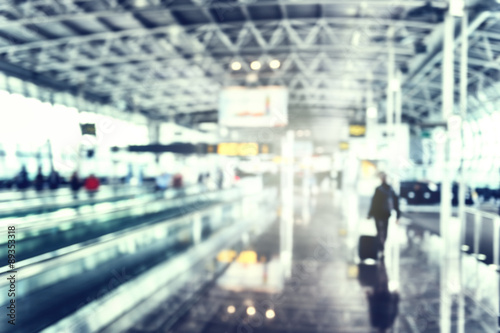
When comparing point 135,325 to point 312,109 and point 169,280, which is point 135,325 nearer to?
point 169,280

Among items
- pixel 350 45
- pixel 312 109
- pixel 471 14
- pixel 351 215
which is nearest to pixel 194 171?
pixel 312 109

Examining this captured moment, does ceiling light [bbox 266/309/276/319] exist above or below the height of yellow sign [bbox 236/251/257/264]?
above

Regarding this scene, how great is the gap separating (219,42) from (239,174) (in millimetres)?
17996

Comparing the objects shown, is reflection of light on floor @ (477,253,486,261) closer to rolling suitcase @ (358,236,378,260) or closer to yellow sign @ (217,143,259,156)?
rolling suitcase @ (358,236,378,260)

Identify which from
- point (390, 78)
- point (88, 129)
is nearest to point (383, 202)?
point (88, 129)

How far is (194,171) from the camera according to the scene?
45.5m

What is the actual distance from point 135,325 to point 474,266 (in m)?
6.94

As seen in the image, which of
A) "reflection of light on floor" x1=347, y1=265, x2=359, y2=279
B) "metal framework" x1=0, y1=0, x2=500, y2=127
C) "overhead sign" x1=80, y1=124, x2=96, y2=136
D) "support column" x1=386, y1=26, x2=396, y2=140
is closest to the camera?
"overhead sign" x1=80, y1=124, x2=96, y2=136

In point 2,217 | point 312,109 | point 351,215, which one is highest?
point 312,109

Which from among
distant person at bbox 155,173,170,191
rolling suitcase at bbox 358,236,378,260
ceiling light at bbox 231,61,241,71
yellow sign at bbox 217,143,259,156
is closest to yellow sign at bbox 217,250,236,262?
rolling suitcase at bbox 358,236,378,260

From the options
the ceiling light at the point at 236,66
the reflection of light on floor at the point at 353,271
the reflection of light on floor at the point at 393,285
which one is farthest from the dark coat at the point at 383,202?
the ceiling light at the point at 236,66

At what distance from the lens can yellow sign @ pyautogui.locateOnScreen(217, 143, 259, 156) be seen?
80.8 feet

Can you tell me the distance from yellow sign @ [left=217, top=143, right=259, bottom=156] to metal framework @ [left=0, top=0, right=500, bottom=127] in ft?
14.2

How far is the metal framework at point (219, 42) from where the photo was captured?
18781mm
